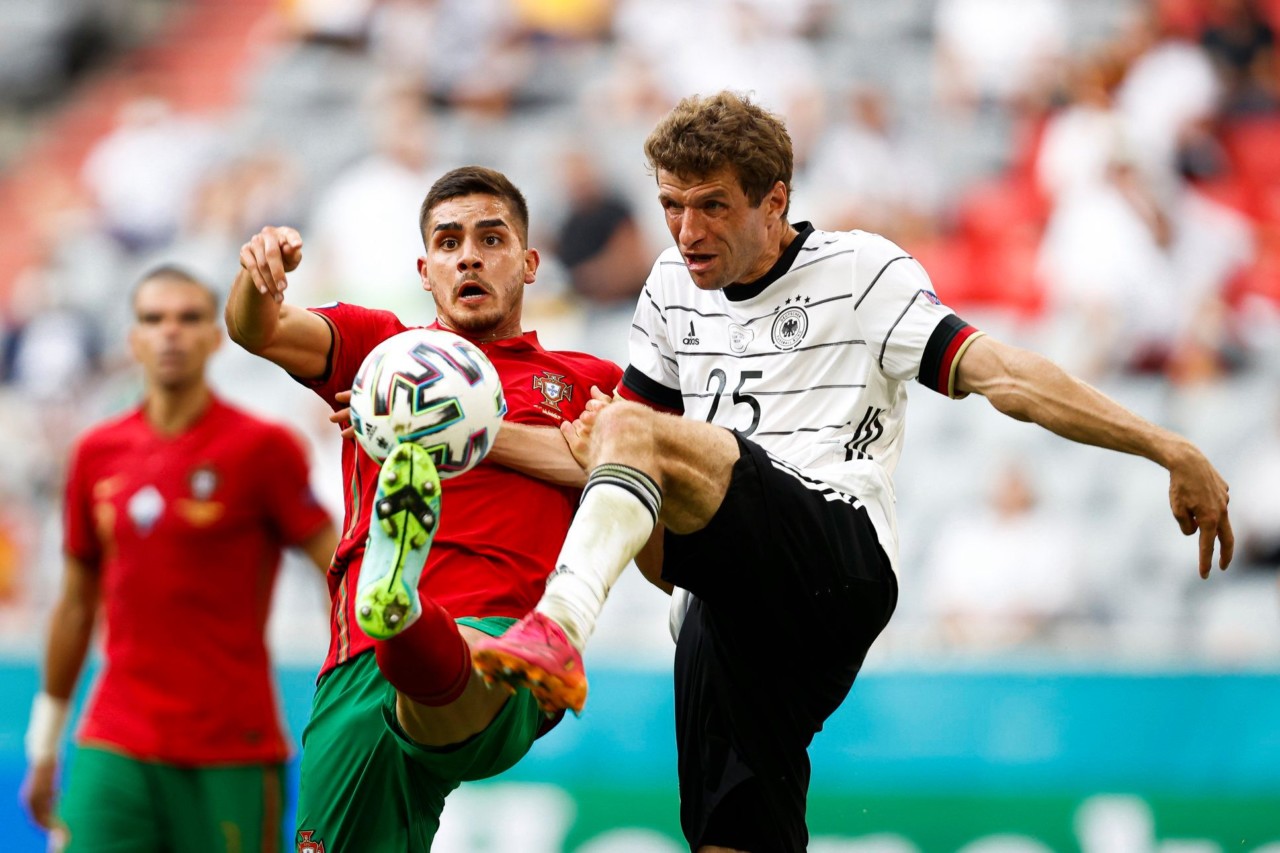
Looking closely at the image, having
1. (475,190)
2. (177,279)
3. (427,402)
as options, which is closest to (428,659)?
(427,402)

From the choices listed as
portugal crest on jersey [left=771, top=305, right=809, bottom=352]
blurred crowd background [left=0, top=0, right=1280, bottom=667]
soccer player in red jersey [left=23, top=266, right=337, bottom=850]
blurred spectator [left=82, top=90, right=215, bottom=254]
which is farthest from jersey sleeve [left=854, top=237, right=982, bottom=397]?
blurred spectator [left=82, top=90, right=215, bottom=254]

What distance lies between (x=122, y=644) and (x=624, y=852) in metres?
2.61

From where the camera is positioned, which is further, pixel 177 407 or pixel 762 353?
pixel 177 407

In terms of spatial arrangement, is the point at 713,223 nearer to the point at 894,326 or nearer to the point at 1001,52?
the point at 894,326

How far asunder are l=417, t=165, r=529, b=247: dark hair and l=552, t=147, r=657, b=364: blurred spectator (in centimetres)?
593

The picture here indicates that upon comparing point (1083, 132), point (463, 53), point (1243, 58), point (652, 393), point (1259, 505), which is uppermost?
point (1243, 58)

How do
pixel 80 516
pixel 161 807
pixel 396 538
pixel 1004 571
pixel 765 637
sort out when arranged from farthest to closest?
1. pixel 1004 571
2. pixel 80 516
3. pixel 161 807
4. pixel 765 637
5. pixel 396 538

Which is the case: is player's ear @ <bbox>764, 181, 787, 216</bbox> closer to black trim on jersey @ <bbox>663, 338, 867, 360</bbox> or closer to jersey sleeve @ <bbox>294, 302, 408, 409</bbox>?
black trim on jersey @ <bbox>663, 338, 867, 360</bbox>

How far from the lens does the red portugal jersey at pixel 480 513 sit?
4.46m

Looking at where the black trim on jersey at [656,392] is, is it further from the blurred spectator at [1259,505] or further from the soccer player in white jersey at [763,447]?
the blurred spectator at [1259,505]

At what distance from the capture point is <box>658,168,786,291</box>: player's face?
457cm

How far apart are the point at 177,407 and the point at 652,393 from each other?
8.25ft

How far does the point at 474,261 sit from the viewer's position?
15.4 feet

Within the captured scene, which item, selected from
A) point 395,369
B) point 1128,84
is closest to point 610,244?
point 1128,84
